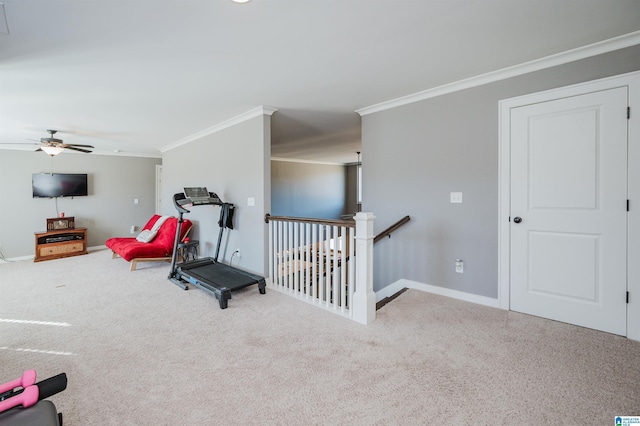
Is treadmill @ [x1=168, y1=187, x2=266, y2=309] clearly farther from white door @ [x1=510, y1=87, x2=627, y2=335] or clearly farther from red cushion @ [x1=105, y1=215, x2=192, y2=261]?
white door @ [x1=510, y1=87, x2=627, y2=335]

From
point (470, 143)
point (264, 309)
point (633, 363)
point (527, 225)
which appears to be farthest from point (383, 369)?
point (470, 143)

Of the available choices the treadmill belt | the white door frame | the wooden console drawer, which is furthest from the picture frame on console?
the white door frame

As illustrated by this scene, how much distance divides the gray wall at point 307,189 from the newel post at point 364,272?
6211 mm

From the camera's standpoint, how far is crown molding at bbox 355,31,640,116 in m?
2.16

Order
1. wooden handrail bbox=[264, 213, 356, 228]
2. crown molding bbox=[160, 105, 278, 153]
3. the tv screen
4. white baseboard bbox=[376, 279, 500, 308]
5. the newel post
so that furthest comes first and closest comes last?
the tv screen → crown molding bbox=[160, 105, 278, 153] → white baseboard bbox=[376, 279, 500, 308] → wooden handrail bbox=[264, 213, 356, 228] → the newel post

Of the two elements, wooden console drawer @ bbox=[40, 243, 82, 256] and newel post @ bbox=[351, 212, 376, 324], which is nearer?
newel post @ bbox=[351, 212, 376, 324]

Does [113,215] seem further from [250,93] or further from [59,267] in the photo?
[250,93]

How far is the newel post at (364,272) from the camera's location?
256 centimetres

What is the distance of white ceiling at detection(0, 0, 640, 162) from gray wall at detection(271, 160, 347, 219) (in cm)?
515

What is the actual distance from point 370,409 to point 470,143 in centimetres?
255

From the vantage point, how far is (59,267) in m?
4.98

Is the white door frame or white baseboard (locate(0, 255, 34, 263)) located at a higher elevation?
the white door frame

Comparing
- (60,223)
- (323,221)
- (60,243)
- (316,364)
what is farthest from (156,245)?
(316,364)

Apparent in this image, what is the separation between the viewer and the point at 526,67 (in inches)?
100
